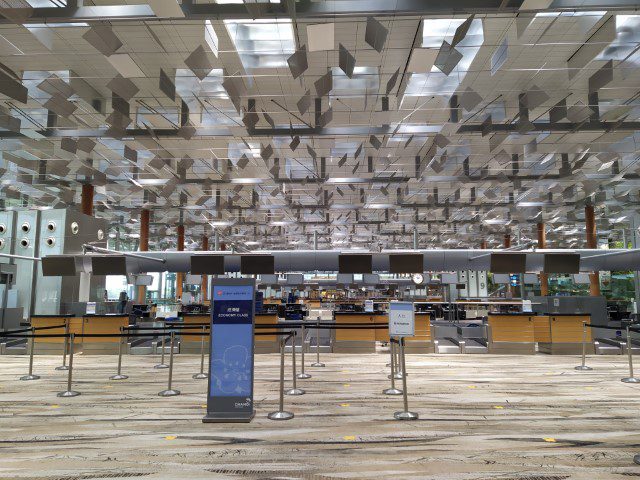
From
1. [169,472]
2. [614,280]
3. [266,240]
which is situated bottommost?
[169,472]

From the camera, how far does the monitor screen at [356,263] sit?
13375 millimetres

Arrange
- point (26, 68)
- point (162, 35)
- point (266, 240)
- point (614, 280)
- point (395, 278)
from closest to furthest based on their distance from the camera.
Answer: point (162, 35), point (26, 68), point (614, 280), point (266, 240), point (395, 278)

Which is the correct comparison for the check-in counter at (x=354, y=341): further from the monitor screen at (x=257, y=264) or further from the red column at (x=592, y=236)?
the red column at (x=592, y=236)

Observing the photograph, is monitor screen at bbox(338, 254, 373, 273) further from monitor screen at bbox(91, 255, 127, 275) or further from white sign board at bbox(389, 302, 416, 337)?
white sign board at bbox(389, 302, 416, 337)

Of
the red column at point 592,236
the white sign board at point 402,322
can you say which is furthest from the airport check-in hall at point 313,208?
the red column at point 592,236

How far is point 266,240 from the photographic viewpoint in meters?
31.6

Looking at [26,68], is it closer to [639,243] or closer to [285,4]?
[285,4]

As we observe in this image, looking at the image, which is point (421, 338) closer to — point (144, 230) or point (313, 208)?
point (313, 208)

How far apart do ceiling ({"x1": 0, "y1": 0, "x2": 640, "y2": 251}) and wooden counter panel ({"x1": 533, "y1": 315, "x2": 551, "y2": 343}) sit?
198 inches

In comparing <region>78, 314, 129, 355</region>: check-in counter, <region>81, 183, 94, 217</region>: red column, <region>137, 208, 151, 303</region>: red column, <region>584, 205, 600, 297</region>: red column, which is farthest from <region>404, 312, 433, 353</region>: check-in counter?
<region>137, 208, 151, 303</region>: red column

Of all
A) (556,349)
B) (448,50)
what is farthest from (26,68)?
(556,349)

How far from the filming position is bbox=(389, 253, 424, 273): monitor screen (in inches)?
527

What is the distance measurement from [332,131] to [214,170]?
232 inches

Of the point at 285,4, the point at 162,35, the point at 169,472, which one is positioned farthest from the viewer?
the point at 162,35
